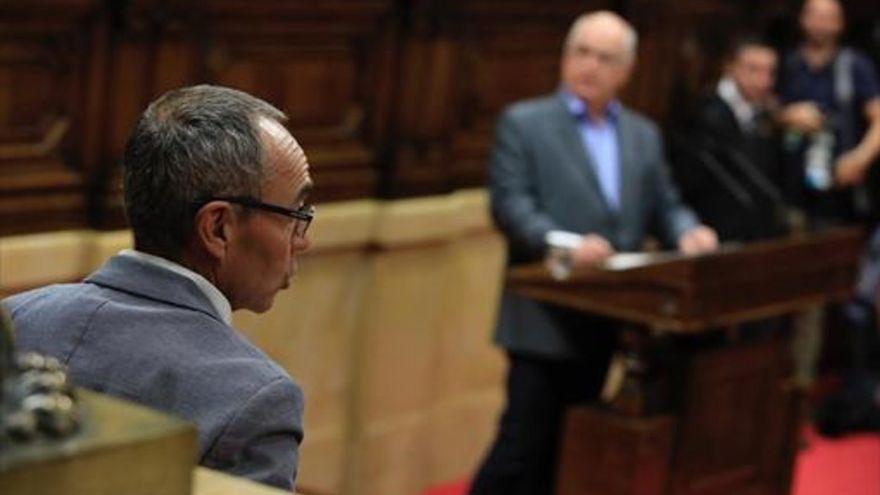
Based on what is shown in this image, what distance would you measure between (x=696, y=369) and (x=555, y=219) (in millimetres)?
598

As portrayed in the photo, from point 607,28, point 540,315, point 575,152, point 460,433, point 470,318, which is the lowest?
point 460,433

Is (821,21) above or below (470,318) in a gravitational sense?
above

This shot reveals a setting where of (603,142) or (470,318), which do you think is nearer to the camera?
(603,142)

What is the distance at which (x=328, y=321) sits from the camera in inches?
245

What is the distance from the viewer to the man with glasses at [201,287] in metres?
2.11

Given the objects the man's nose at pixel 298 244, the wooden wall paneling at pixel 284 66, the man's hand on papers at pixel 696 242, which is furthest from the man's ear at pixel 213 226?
the man's hand on papers at pixel 696 242

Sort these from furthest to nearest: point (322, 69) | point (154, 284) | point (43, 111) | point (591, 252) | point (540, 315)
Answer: point (322, 69) < point (540, 315) < point (43, 111) < point (591, 252) < point (154, 284)

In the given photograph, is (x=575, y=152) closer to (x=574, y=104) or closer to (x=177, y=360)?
(x=574, y=104)

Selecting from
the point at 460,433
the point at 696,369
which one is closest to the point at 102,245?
the point at 696,369

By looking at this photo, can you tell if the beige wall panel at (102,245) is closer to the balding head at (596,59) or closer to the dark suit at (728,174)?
the balding head at (596,59)

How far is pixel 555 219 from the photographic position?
5.38 metres

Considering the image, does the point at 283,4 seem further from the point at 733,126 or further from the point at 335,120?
the point at 733,126

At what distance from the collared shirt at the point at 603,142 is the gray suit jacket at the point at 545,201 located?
0.9 inches

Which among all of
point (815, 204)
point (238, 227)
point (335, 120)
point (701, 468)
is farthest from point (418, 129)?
point (238, 227)
